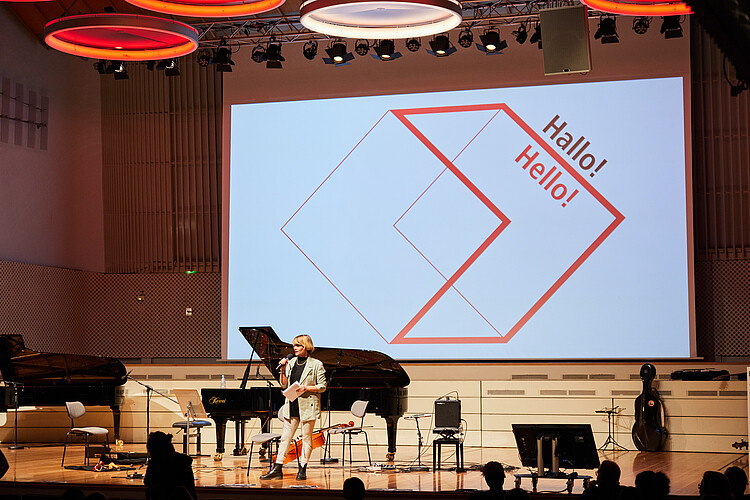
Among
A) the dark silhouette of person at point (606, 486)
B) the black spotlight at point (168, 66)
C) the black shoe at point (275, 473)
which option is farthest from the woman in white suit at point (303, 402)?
the black spotlight at point (168, 66)

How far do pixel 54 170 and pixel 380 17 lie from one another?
7.01 metres

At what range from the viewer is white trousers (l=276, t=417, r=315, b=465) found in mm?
8234

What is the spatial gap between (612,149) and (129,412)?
6.74 metres

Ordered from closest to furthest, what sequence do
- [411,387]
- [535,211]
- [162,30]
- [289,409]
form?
[289,409] < [162,30] < [411,387] < [535,211]

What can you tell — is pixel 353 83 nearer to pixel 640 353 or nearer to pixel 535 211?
pixel 535 211

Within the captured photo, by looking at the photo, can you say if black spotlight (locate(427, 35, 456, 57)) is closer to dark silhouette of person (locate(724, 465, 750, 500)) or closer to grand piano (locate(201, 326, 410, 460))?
grand piano (locate(201, 326, 410, 460))

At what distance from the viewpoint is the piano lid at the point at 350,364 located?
9781 mm

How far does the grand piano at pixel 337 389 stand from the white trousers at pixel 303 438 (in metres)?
1.16

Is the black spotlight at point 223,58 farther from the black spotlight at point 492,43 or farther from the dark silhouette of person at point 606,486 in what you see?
the dark silhouette of person at point 606,486

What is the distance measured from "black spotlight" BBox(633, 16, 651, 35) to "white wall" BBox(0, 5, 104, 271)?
8106 millimetres

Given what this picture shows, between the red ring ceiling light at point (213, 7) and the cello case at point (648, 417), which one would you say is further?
the cello case at point (648, 417)

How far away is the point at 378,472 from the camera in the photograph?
8.82m

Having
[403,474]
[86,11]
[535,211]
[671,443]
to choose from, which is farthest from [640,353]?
[86,11]

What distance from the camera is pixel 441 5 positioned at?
8680 millimetres
